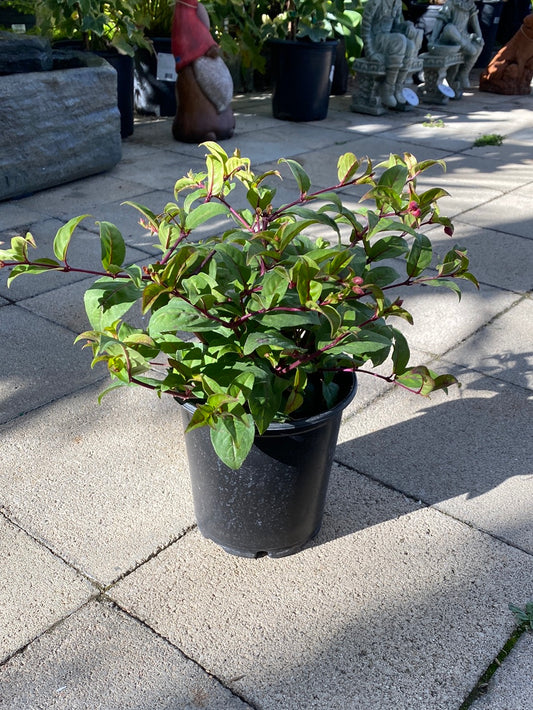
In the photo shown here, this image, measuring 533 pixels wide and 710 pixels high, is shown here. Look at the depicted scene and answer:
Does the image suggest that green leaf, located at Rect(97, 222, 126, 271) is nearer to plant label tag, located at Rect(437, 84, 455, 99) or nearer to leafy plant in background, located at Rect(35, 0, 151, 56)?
leafy plant in background, located at Rect(35, 0, 151, 56)

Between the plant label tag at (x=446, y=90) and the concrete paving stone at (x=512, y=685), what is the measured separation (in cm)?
846

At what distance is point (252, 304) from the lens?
1861 mm

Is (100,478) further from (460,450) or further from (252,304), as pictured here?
(460,450)

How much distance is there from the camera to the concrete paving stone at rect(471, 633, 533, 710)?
1.89m

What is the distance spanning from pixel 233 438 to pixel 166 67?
6656 millimetres

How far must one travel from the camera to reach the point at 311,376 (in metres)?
2.21

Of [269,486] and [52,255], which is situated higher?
[269,486]

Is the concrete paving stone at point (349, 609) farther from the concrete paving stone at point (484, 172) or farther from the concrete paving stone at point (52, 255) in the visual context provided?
the concrete paving stone at point (484, 172)

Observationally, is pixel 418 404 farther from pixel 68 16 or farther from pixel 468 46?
pixel 468 46

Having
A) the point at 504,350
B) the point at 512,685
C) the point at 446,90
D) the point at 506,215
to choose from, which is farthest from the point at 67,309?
the point at 446,90

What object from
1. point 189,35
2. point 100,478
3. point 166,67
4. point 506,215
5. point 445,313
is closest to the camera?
point 100,478

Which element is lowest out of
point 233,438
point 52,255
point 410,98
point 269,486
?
point 52,255

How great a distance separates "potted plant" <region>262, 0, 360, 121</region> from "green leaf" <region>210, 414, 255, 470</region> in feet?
22.4

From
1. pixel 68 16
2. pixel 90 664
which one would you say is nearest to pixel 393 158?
pixel 90 664
